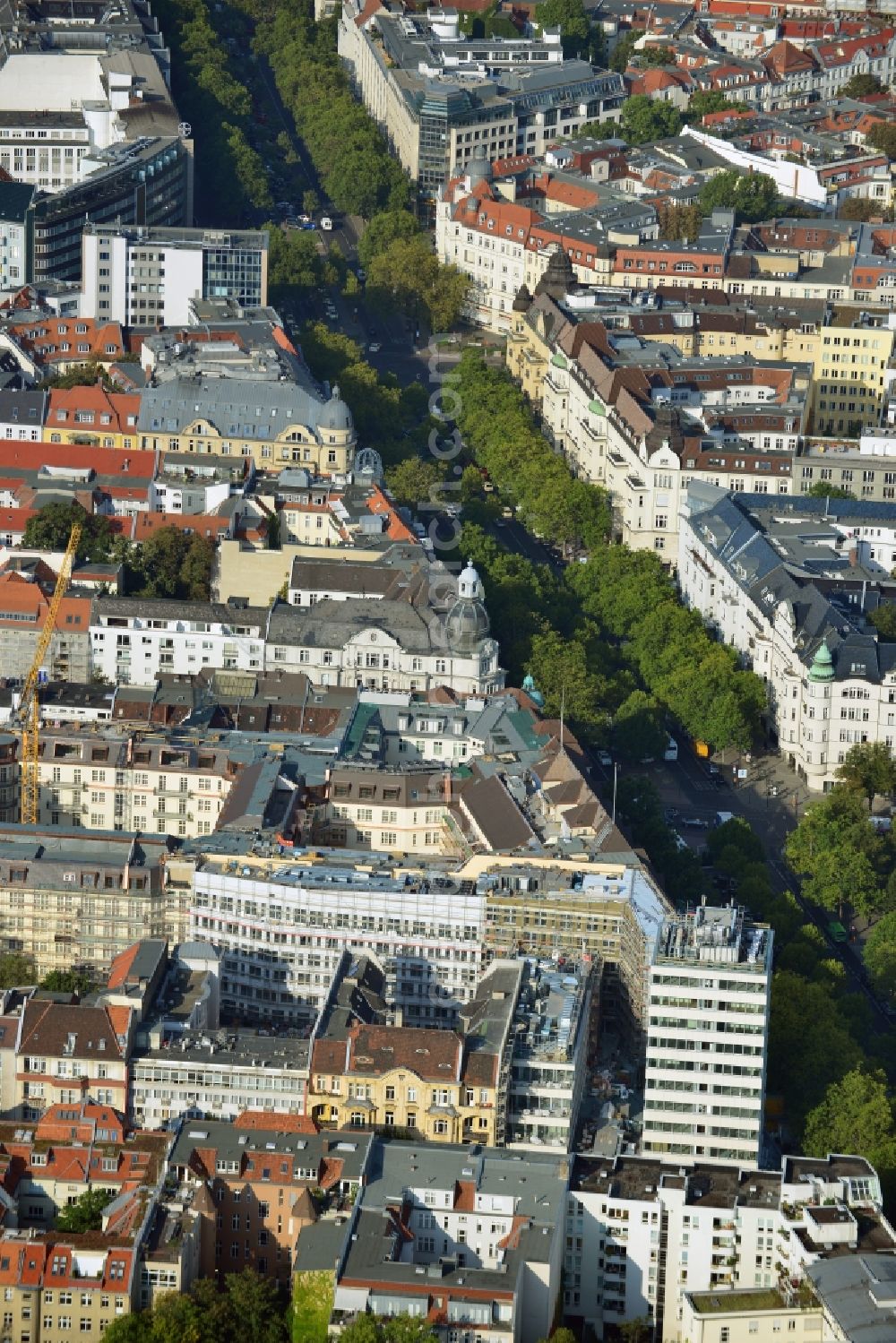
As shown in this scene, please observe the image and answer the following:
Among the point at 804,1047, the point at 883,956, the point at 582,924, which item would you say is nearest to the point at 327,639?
the point at 883,956

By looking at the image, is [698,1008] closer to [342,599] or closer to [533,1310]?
[533,1310]

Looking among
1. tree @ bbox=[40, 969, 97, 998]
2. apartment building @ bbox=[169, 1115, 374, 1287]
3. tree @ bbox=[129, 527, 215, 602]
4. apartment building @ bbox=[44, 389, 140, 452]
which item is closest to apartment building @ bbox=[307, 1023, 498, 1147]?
apartment building @ bbox=[169, 1115, 374, 1287]

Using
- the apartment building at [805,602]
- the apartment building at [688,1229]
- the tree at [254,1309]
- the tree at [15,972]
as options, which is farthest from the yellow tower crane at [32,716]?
the apartment building at [688,1229]

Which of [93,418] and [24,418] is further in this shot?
[24,418]

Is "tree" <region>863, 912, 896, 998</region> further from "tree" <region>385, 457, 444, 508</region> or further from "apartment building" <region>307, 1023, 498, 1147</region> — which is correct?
"tree" <region>385, 457, 444, 508</region>

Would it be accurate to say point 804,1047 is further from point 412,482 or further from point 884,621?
point 412,482

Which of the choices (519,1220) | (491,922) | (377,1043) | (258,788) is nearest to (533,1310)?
(519,1220)
